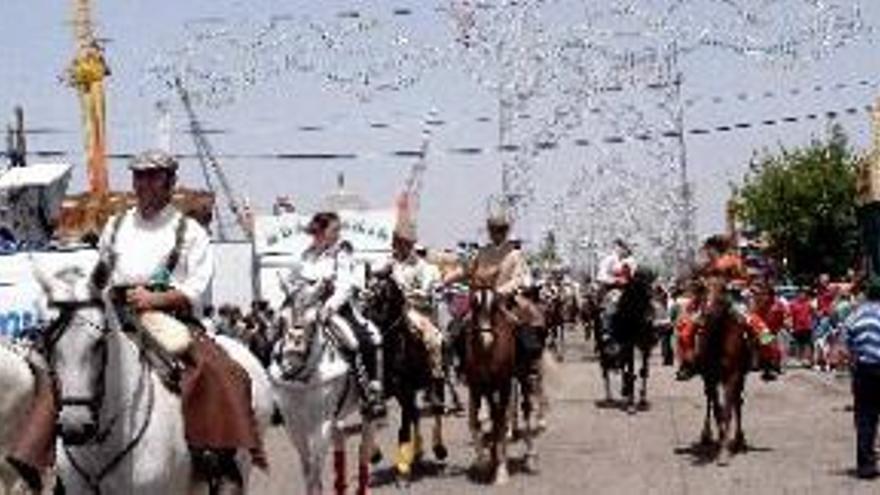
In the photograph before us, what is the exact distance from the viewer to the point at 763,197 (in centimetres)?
7894

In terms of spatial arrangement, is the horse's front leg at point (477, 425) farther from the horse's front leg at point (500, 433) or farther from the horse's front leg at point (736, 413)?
the horse's front leg at point (736, 413)

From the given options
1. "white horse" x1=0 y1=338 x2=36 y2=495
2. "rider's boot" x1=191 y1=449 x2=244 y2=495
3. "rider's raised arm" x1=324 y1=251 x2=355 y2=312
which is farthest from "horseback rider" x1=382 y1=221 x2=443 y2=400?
"rider's boot" x1=191 y1=449 x2=244 y2=495

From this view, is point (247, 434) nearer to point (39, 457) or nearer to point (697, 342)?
point (39, 457)

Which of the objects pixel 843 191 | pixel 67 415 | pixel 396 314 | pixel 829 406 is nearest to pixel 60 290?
pixel 67 415

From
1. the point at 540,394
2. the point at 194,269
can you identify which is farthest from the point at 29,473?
the point at 540,394

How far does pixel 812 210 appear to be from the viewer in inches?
2985

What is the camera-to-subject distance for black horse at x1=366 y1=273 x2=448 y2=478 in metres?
18.5

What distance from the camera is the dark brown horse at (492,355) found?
1784 centimetres

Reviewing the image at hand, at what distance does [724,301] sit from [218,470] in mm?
10280

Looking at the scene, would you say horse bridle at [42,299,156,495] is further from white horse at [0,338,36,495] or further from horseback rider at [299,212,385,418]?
horseback rider at [299,212,385,418]

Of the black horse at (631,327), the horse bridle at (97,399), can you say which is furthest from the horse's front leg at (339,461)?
the black horse at (631,327)

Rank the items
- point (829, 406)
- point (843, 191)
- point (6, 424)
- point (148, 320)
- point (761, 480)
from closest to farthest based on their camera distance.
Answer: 1. point (148, 320)
2. point (6, 424)
3. point (761, 480)
4. point (829, 406)
5. point (843, 191)

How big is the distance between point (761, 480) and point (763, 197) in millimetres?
62829

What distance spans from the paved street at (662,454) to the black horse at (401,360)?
1.23 ft
